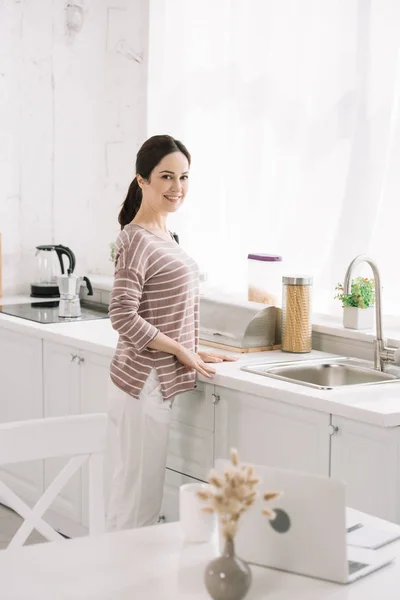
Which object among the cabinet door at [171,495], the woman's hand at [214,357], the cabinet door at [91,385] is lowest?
the cabinet door at [171,495]

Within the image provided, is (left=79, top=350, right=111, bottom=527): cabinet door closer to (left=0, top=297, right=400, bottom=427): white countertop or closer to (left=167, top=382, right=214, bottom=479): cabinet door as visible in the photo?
(left=0, top=297, right=400, bottom=427): white countertop

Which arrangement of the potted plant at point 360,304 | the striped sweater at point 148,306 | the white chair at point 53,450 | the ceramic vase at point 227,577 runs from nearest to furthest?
→ the ceramic vase at point 227,577 → the white chair at point 53,450 → the striped sweater at point 148,306 → the potted plant at point 360,304

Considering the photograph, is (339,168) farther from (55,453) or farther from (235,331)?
(55,453)

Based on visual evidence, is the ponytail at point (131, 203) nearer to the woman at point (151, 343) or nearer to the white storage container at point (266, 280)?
the woman at point (151, 343)

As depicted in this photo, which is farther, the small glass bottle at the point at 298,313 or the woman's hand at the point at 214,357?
the small glass bottle at the point at 298,313

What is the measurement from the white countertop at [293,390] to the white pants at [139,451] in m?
0.19

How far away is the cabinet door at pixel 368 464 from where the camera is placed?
2.35m

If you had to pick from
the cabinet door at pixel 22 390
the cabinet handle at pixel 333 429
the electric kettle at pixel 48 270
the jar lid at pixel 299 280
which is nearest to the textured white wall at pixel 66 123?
the electric kettle at pixel 48 270

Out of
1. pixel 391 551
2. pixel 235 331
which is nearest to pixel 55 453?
pixel 391 551

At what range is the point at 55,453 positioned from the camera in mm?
1947

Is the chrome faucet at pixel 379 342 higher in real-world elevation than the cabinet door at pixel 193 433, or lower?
higher

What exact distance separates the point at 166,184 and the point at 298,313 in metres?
0.72

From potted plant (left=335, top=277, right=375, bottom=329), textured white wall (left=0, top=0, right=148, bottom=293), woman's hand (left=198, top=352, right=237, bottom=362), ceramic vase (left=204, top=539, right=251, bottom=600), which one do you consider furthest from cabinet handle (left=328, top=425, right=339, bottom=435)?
textured white wall (left=0, top=0, right=148, bottom=293)

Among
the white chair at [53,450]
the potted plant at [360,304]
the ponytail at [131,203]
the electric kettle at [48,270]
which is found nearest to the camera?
the white chair at [53,450]
